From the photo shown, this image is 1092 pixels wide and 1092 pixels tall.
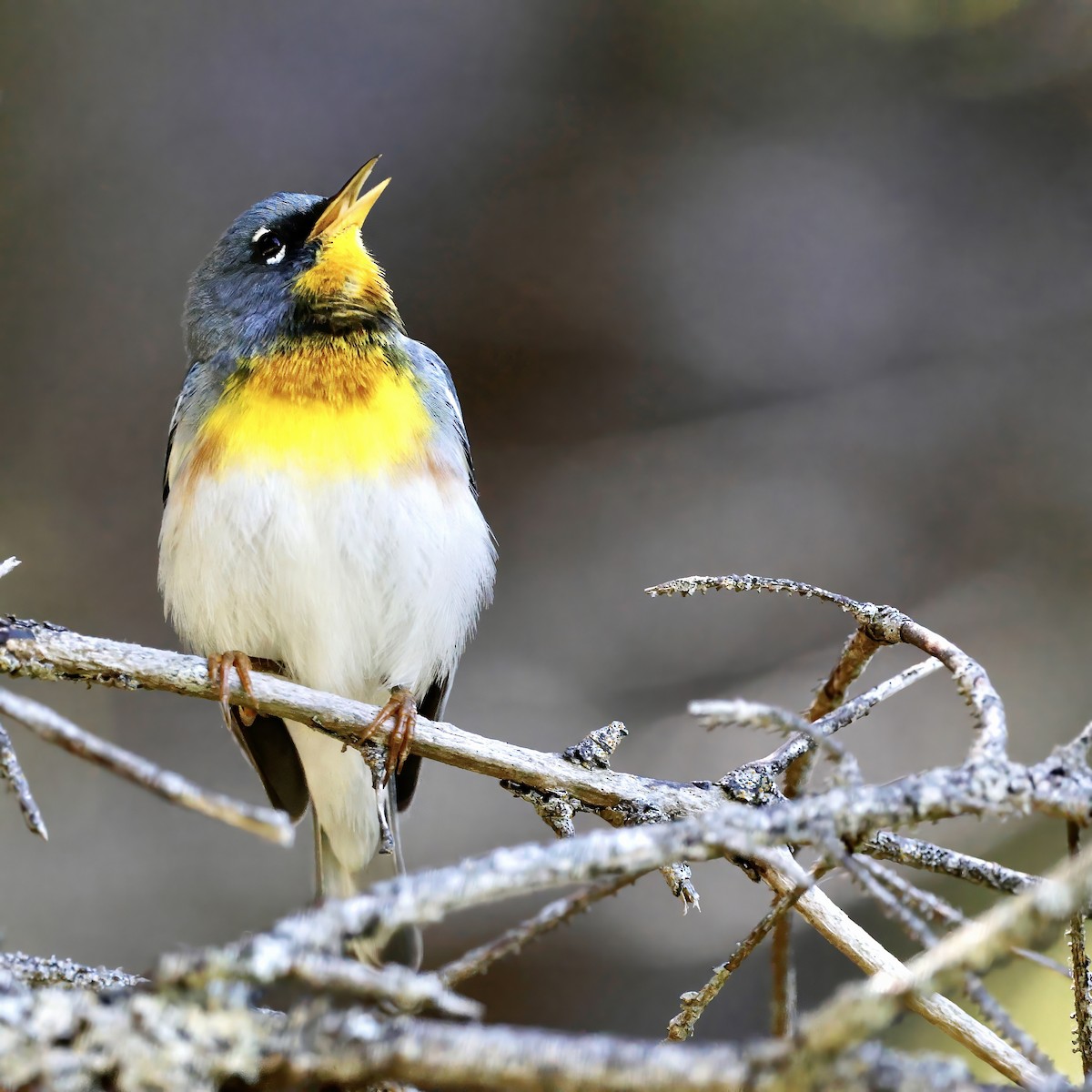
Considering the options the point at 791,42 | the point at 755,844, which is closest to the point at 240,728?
the point at 755,844

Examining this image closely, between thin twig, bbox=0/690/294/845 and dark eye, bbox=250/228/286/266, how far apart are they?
5.77 feet

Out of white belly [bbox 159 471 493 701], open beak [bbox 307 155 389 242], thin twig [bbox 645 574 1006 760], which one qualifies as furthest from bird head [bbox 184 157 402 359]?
thin twig [bbox 645 574 1006 760]

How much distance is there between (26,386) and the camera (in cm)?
330

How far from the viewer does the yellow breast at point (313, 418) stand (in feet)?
6.69

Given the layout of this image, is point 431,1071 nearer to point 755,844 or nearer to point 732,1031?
point 755,844

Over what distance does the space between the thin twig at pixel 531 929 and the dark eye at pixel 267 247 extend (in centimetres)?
192

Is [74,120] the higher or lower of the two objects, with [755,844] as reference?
higher

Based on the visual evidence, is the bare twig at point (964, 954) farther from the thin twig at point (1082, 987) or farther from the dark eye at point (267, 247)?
the dark eye at point (267, 247)

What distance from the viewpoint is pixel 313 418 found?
2.05 metres

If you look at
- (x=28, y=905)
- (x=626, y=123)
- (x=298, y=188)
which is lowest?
(x=28, y=905)

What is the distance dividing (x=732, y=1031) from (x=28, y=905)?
1875 mm

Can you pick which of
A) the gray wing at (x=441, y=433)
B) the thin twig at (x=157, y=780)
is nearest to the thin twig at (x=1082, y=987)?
the thin twig at (x=157, y=780)

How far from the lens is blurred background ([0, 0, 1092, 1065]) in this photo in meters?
3.08

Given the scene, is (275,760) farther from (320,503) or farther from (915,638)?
(915,638)
